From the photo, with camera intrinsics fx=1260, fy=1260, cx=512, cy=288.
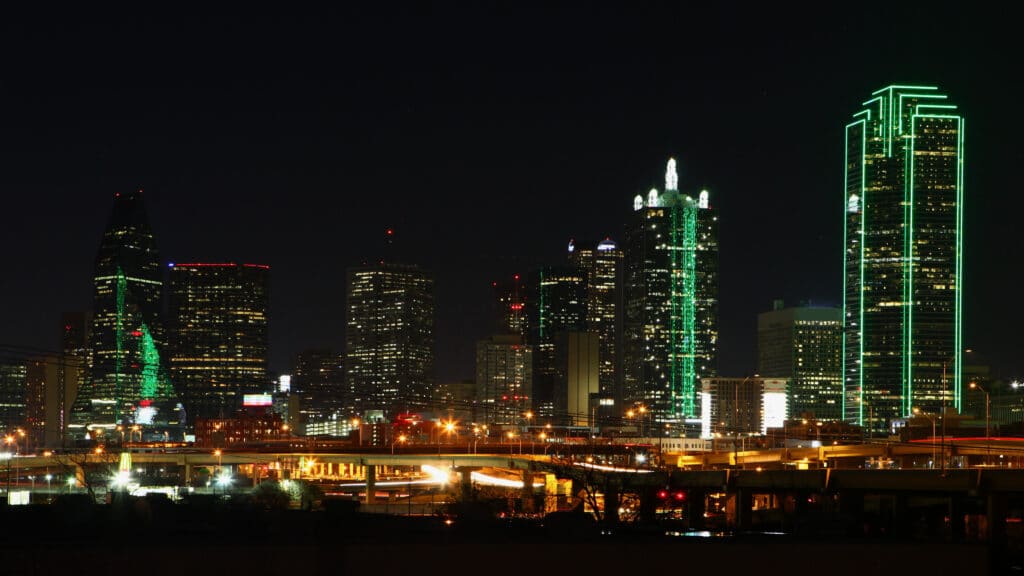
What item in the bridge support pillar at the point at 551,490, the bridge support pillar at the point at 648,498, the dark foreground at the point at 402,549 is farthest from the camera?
the bridge support pillar at the point at 551,490

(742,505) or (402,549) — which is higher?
(402,549)

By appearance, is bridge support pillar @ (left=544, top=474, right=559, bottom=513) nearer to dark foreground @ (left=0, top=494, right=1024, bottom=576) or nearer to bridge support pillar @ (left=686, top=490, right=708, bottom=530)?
bridge support pillar @ (left=686, top=490, right=708, bottom=530)

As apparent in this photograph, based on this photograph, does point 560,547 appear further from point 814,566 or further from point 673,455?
point 673,455

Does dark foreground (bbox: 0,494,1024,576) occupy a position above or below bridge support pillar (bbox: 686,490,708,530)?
above

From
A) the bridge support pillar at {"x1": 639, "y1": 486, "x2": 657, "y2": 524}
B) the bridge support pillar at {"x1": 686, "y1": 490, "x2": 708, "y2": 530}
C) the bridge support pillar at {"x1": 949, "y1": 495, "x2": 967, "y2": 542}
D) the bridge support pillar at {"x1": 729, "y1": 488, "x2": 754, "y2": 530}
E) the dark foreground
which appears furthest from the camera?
the bridge support pillar at {"x1": 729, "y1": 488, "x2": 754, "y2": 530}

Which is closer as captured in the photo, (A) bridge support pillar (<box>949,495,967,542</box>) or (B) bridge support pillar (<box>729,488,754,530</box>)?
(A) bridge support pillar (<box>949,495,967,542</box>)

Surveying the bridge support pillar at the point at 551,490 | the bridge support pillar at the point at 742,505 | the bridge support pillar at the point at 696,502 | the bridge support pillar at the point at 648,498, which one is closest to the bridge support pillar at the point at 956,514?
the bridge support pillar at the point at 742,505

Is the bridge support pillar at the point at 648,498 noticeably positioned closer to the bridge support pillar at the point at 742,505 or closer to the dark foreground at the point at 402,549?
the bridge support pillar at the point at 742,505

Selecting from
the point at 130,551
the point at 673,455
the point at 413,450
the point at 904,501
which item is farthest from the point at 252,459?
the point at 130,551

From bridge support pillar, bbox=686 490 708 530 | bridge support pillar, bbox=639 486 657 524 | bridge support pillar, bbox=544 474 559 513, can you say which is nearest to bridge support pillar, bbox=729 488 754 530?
bridge support pillar, bbox=686 490 708 530

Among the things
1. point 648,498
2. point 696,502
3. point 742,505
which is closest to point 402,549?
point 648,498

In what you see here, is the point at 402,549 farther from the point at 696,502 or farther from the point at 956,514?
the point at 696,502

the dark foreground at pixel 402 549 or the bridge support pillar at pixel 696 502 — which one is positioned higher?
the dark foreground at pixel 402 549

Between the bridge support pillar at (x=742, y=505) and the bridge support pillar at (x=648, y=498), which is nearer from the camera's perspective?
the bridge support pillar at (x=648, y=498)
